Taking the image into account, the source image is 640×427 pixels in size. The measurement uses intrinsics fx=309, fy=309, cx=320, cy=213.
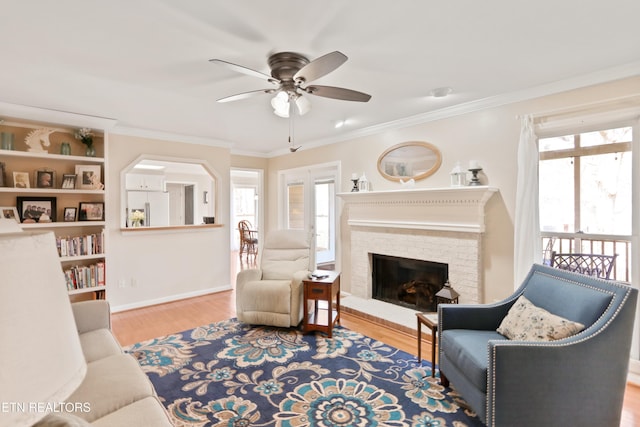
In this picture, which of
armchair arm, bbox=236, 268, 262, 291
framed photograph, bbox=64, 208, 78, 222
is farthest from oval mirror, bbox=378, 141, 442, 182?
framed photograph, bbox=64, 208, 78, 222

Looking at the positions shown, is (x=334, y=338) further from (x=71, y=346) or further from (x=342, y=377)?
(x=71, y=346)

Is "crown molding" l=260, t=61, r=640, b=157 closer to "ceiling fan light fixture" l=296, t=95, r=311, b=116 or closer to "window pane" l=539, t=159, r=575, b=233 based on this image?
"window pane" l=539, t=159, r=575, b=233

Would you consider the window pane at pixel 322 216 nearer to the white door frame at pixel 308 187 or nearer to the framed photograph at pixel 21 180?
the white door frame at pixel 308 187

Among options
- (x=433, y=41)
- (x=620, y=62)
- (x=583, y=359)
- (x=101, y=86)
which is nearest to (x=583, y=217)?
(x=620, y=62)

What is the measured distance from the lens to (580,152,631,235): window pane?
256 centimetres

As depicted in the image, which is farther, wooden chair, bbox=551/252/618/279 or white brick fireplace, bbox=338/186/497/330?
white brick fireplace, bbox=338/186/497/330

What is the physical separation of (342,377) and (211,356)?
1213mm

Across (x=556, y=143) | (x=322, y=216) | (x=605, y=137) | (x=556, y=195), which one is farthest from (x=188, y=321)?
(x=605, y=137)

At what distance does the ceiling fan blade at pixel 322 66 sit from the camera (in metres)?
1.66

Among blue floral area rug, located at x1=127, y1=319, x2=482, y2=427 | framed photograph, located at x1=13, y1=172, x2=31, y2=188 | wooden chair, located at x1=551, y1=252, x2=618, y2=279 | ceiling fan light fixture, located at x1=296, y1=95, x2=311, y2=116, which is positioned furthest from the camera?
framed photograph, located at x1=13, y1=172, x2=31, y2=188

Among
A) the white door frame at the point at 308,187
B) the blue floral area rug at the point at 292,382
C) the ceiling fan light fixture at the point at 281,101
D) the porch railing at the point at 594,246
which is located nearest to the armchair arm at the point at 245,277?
the blue floral area rug at the point at 292,382

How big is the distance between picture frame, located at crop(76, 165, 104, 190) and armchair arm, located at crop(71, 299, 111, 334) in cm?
196

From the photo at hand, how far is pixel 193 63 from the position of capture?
2266mm

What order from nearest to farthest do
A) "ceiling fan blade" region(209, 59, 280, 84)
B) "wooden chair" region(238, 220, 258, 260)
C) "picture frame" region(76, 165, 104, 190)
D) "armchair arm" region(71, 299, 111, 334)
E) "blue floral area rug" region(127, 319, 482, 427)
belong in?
1. "ceiling fan blade" region(209, 59, 280, 84)
2. "blue floral area rug" region(127, 319, 482, 427)
3. "armchair arm" region(71, 299, 111, 334)
4. "picture frame" region(76, 165, 104, 190)
5. "wooden chair" region(238, 220, 258, 260)
